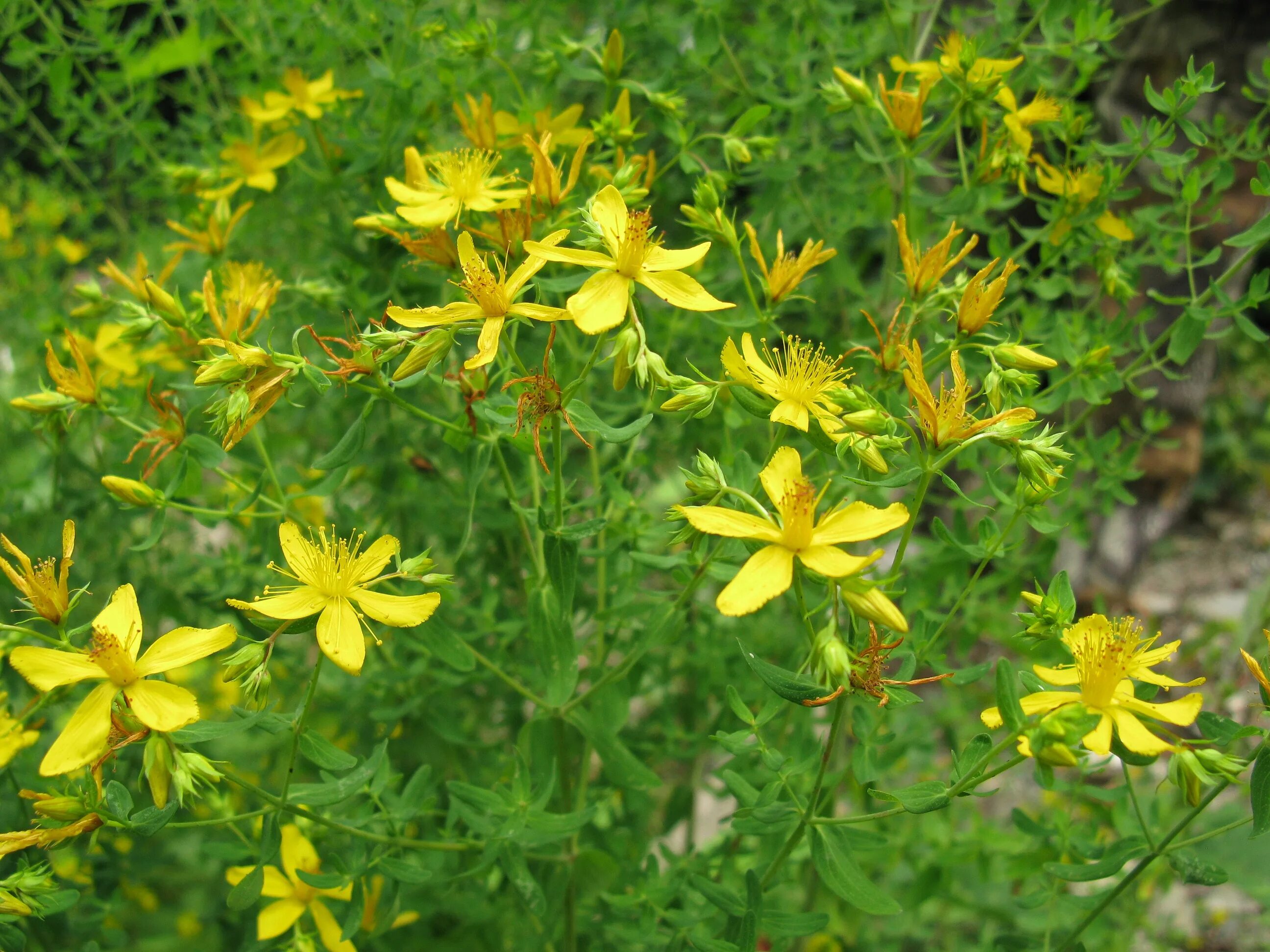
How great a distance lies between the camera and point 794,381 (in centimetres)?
121

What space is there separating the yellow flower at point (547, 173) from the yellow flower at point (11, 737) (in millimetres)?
1001

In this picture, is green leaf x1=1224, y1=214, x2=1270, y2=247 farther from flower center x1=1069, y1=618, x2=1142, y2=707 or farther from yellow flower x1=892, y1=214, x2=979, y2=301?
flower center x1=1069, y1=618, x2=1142, y2=707

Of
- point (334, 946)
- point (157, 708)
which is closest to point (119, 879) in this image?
point (334, 946)

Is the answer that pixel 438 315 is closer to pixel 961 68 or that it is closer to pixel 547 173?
pixel 547 173

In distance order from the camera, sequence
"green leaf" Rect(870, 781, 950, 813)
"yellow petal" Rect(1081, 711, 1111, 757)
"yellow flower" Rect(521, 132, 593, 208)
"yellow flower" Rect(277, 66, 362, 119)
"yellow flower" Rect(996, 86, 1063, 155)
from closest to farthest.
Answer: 1. "yellow petal" Rect(1081, 711, 1111, 757)
2. "green leaf" Rect(870, 781, 950, 813)
3. "yellow flower" Rect(521, 132, 593, 208)
4. "yellow flower" Rect(996, 86, 1063, 155)
5. "yellow flower" Rect(277, 66, 362, 119)

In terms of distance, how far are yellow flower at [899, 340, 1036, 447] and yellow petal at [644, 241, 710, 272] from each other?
0.26 meters

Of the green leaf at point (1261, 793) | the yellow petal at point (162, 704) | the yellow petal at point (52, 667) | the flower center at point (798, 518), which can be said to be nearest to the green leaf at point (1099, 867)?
the green leaf at point (1261, 793)

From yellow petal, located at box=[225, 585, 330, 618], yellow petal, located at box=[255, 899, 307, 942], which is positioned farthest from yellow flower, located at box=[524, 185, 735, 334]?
yellow petal, located at box=[255, 899, 307, 942]

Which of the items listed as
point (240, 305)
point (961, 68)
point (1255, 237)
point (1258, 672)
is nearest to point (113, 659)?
point (240, 305)

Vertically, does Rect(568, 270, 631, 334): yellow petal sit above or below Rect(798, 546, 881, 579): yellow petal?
above

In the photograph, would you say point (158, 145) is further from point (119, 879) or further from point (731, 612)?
point (731, 612)

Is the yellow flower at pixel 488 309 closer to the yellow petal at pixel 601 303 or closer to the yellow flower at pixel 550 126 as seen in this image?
the yellow petal at pixel 601 303

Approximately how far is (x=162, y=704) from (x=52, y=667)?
0.41 ft

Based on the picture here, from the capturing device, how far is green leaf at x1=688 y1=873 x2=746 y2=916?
1.30 m
